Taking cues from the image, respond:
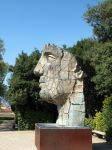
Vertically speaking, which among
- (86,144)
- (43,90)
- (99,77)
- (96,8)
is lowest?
(86,144)

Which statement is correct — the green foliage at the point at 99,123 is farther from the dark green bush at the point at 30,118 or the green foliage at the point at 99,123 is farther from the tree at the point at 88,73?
the dark green bush at the point at 30,118

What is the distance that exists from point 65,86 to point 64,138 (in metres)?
2.26

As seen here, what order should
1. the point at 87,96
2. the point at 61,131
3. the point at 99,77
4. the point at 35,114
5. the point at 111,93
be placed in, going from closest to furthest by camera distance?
the point at 61,131 → the point at 99,77 → the point at 111,93 → the point at 87,96 → the point at 35,114

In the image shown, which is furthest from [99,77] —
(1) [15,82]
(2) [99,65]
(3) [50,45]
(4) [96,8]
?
(1) [15,82]

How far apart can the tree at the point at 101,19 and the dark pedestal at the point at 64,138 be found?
10370 millimetres

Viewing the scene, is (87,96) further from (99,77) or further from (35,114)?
(99,77)

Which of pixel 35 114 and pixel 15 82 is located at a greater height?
pixel 15 82

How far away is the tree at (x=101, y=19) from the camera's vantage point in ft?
78.8

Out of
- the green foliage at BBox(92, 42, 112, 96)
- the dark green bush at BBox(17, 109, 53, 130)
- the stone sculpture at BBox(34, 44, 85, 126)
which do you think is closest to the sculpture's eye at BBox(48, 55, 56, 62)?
the stone sculpture at BBox(34, 44, 85, 126)

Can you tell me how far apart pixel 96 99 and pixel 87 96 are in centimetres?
108

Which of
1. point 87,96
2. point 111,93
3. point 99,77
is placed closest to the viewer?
point 99,77

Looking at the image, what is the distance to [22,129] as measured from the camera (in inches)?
1289

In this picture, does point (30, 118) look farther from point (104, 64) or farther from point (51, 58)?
point (51, 58)

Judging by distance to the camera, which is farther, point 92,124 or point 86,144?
point 92,124
